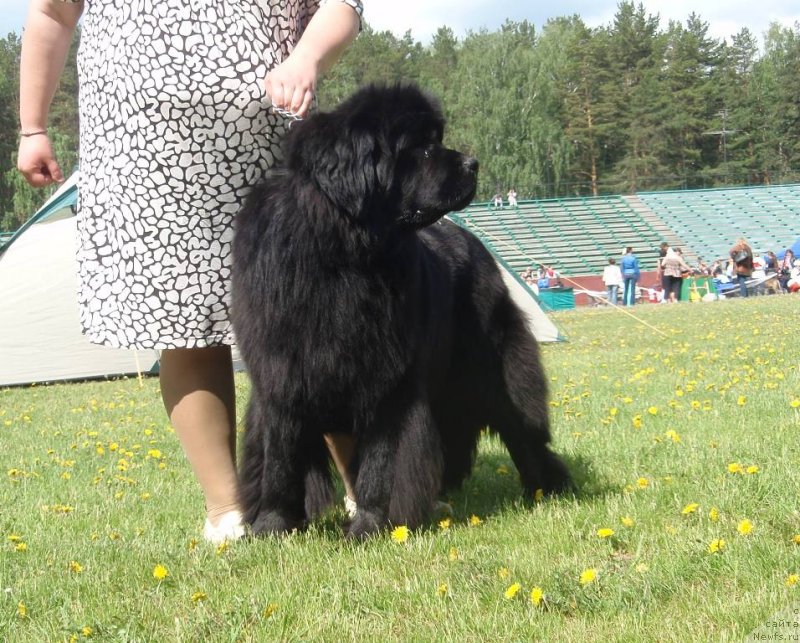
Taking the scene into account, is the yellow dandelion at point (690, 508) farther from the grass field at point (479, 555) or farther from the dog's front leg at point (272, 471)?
the dog's front leg at point (272, 471)

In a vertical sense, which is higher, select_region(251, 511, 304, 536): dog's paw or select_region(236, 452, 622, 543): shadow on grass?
select_region(251, 511, 304, 536): dog's paw

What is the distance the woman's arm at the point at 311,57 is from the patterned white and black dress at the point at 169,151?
0.12 metres

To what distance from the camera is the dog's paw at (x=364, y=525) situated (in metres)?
3.19

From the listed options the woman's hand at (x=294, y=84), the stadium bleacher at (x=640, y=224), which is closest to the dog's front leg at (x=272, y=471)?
the woman's hand at (x=294, y=84)

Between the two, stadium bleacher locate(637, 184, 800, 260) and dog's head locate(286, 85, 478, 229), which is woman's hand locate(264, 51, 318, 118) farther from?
stadium bleacher locate(637, 184, 800, 260)

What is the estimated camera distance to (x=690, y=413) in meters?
5.59

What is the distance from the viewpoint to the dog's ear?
9.58 feet

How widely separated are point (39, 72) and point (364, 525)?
75.8 inches

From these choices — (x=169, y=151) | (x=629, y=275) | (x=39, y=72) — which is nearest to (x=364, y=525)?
(x=169, y=151)

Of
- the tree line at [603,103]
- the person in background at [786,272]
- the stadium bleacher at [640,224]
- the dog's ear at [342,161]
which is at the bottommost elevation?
the person in background at [786,272]

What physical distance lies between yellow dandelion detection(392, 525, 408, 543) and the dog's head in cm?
99

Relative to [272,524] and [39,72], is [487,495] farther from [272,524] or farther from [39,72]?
[39,72]

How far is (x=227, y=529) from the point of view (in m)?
3.36

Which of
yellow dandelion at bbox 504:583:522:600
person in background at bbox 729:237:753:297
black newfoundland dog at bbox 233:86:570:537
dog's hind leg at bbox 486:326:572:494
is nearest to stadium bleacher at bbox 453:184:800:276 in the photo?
person in background at bbox 729:237:753:297
